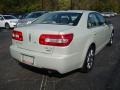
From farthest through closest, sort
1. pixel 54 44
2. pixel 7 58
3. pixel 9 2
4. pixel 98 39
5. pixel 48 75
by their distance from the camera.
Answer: pixel 9 2
pixel 7 58
pixel 98 39
pixel 48 75
pixel 54 44

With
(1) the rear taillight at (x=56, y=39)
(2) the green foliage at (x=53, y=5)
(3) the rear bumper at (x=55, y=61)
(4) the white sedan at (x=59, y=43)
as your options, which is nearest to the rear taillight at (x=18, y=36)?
(4) the white sedan at (x=59, y=43)

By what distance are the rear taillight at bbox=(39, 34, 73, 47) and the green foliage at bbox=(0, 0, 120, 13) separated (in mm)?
46705

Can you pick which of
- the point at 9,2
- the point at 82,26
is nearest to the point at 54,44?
the point at 82,26

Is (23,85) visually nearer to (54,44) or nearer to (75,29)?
(54,44)

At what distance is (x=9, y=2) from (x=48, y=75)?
50.5 meters

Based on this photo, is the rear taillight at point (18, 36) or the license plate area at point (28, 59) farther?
the rear taillight at point (18, 36)

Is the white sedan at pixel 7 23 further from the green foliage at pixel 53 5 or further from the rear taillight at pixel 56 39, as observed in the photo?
the green foliage at pixel 53 5

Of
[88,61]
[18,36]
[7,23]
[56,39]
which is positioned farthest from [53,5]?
[56,39]

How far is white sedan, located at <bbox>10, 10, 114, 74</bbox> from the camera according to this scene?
192 inches

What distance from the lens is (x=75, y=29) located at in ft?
17.1

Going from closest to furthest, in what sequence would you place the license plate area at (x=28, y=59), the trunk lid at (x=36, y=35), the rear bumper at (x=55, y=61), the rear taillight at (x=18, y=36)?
the rear bumper at (x=55, y=61) < the trunk lid at (x=36, y=35) < the license plate area at (x=28, y=59) < the rear taillight at (x=18, y=36)

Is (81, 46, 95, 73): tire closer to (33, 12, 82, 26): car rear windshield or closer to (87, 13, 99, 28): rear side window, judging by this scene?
(87, 13, 99, 28): rear side window

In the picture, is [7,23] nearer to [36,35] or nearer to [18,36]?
[18,36]

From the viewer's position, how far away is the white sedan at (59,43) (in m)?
4.87
